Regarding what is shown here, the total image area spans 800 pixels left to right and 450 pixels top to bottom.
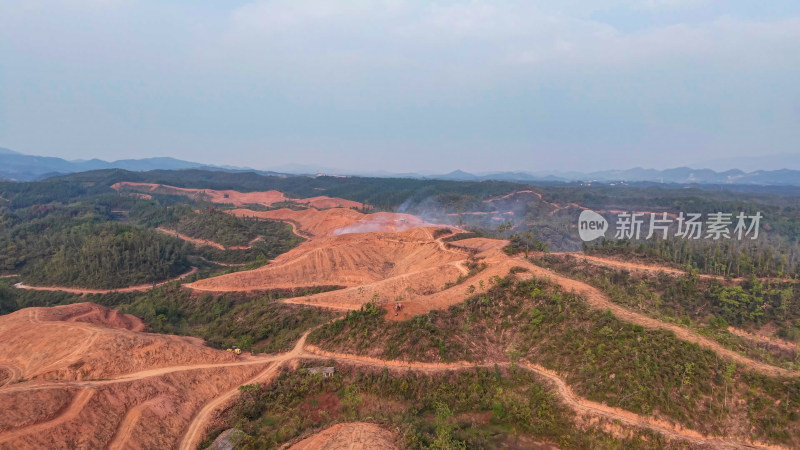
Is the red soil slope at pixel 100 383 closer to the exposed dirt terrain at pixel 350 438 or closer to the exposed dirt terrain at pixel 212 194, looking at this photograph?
the exposed dirt terrain at pixel 350 438

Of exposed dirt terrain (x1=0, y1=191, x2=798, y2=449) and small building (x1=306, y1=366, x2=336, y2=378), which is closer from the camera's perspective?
exposed dirt terrain (x1=0, y1=191, x2=798, y2=449)

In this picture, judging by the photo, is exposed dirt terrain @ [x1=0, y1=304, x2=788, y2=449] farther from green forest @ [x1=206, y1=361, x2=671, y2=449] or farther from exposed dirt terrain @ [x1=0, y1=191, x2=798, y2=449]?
green forest @ [x1=206, y1=361, x2=671, y2=449]

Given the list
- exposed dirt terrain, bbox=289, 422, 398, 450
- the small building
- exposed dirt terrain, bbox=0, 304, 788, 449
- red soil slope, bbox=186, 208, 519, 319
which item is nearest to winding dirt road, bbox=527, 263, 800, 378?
exposed dirt terrain, bbox=0, 304, 788, 449

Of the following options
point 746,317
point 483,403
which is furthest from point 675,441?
point 746,317

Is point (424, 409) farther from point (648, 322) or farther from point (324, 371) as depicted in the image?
point (648, 322)

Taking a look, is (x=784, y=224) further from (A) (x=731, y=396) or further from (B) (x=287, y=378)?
(B) (x=287, y=378)

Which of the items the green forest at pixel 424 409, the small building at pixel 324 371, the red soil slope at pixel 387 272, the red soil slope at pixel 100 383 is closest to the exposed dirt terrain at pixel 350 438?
the green forest at pixel 424 409

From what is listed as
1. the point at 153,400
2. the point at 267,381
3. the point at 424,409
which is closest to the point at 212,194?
the point at 267,381
